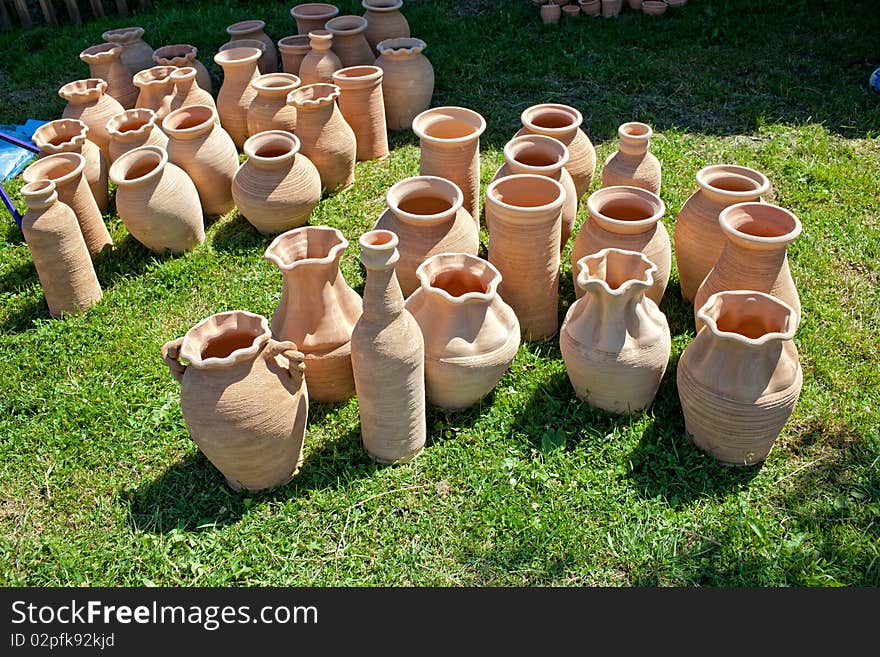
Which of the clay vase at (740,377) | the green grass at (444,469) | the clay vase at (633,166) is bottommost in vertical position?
the green grass at (444,469)

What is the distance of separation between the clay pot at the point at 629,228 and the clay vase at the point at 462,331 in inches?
24.5

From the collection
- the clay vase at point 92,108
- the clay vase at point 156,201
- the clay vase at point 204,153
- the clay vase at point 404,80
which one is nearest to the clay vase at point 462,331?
the clay vase at point 156,201

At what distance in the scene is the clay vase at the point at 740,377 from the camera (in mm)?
3223

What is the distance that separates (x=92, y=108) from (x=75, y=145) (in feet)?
2.58

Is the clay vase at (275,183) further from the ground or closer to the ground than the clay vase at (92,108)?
closer to the ground

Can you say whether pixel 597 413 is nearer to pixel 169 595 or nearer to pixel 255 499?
pixel 255 499

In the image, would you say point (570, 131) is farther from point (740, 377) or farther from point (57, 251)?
point (57, 251)

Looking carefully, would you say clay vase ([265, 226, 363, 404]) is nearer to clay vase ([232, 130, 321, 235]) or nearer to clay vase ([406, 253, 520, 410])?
clay vase ([406, 253, 520, 410])

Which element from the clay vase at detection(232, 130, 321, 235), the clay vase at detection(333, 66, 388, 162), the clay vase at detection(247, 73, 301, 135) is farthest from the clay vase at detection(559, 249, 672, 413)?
the clay vase at detection(247, 73, 301, 135)

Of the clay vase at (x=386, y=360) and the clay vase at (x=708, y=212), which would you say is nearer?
the clay vase at (x=386, y=360)

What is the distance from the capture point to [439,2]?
30.8 ft

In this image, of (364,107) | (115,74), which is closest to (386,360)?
(364,107)

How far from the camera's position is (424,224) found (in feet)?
13.2

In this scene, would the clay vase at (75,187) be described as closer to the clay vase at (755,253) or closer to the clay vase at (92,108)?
the clay vase at (92,108)
